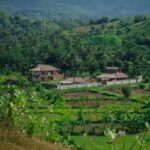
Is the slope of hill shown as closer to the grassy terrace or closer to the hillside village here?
the grassy terrace

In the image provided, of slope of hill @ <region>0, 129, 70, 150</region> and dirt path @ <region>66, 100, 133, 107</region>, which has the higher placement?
slope of hill @ <region>0, 129, 70, 150</region>

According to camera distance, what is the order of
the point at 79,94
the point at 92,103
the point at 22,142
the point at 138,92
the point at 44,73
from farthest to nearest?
1. the point at 44,73
2. the point at 138,92
3. the point at 79,94
4. the point at 92,103
5. the point at 22,142

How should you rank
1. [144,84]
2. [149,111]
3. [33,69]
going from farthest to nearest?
[33,69]
[144,84]
[149,111]

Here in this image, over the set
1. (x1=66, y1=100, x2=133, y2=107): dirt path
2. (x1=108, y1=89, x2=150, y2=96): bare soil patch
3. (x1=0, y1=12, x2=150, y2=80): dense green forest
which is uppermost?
(x1=0, y1=12, x2=150, y2=80): dense green forest

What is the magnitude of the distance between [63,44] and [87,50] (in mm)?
10252

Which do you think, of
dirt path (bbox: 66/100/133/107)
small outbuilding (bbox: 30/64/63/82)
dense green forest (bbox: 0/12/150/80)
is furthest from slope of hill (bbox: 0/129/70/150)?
small outbuilding (bbox: 30/64/63/82)

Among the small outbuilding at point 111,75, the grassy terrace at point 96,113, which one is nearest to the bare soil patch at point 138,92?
the grassy terrace at point 96,113

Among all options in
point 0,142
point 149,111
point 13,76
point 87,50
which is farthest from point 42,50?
point 0,142

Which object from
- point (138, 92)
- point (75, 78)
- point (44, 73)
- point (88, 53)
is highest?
point (88, 53)

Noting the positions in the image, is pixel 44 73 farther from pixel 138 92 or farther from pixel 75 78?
pixel 138 92

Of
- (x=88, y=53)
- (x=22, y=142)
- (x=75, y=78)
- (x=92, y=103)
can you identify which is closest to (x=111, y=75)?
(x=75, y=78)

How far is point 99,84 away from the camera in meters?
63.2

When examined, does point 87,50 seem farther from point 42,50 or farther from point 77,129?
point 77,129

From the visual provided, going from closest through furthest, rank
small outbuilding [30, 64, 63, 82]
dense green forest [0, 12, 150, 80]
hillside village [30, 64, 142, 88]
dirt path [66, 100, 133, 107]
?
dirt path [66, 100, 133, 107] < hillside village [30, 64, 142, 88] < small outbuilding [30, 64, 63, 82] < dense green forest [0, 12, 150, 80]
